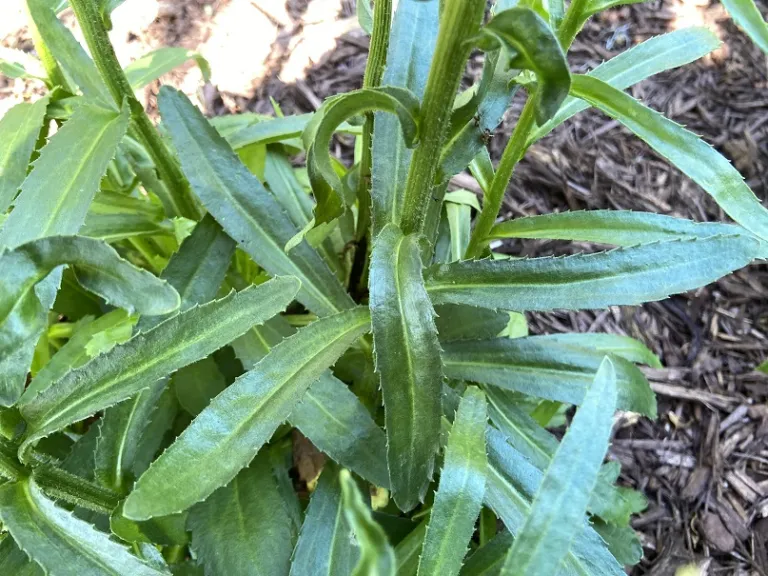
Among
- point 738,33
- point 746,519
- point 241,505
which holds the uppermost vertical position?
point 738,33

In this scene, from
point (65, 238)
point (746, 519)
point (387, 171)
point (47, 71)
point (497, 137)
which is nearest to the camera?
point (65, 238)

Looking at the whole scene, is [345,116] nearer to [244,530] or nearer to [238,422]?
[238,422]

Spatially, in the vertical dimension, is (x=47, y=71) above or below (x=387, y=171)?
above

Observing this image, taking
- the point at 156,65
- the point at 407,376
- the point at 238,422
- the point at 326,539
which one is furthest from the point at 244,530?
the point at 156,65

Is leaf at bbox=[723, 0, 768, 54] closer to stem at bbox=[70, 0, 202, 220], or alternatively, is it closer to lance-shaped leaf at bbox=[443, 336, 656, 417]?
lance-shaped leaf at bbox=[443, 336, 656, 417]

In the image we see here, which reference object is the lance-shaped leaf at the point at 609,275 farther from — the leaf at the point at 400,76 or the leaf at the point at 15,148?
the leaf at the point at 15,148

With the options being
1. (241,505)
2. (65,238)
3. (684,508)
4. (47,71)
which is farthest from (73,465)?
(684,508)

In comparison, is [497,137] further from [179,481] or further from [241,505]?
[179,481]

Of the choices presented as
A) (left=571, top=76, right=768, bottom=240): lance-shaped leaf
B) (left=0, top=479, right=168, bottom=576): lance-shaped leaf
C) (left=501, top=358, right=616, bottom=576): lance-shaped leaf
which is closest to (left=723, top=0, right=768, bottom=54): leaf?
(left=571, top=76, right=768, bottom=240): lance-shaped leaf

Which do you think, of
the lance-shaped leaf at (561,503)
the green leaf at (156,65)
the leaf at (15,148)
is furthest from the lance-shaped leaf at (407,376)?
the green leaf at (156,65)
